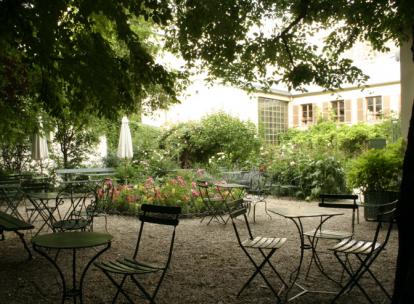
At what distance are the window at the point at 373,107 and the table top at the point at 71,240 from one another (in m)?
23.2

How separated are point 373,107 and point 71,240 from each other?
2380 centimetres

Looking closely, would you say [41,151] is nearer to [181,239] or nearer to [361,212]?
[181,239]

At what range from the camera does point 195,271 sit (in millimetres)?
4891

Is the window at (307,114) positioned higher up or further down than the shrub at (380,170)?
higher up

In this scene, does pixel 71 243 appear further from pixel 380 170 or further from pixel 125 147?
pixel 125 147

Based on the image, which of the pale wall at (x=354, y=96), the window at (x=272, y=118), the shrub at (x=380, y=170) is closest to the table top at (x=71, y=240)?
the shrub at (x=380, y=170)

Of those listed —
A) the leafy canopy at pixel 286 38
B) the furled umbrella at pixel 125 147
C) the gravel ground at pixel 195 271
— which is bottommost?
the gravel ground at pixel 195 271

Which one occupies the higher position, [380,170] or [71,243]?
[380,170]

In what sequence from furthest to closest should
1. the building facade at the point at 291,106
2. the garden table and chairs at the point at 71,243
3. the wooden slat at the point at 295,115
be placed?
1. the wooden slat at the point at 295,115
2. the building facade at the point at 291,106
3. the garden table and chairs at the point at 71,243

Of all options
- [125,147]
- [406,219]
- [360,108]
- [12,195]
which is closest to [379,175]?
[406,219]

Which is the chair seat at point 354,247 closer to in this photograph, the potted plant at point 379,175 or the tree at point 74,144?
the potted plant at point 379,175

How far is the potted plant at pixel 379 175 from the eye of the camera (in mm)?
7723

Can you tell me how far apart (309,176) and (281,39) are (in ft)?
16.6

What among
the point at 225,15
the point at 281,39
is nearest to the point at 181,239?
the point at 225,15
